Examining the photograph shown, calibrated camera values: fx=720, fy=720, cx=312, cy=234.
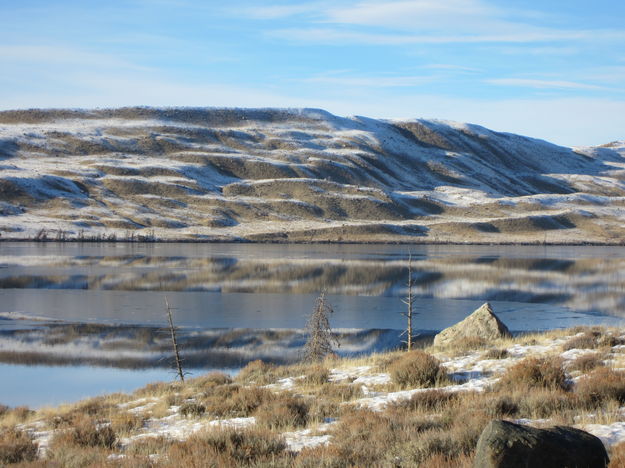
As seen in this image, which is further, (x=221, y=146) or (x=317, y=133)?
(x=317, y=133)

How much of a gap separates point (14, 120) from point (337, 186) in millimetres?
93255

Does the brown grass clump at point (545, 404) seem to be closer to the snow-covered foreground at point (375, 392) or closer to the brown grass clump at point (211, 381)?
the snow-covered foreground at point (375, 392)

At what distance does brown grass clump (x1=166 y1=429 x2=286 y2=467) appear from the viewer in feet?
22.5

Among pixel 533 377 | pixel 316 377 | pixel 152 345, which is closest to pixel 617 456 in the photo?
pixel 533 377

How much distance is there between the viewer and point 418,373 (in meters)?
11.5

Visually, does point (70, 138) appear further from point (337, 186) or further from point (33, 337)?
point (33, 337)

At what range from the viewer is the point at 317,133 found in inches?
7815

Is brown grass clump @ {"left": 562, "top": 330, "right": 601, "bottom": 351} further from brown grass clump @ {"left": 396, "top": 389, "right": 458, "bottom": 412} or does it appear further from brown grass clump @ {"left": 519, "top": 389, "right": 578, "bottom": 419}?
brown grass clump @ {"left": 519, "top": 389, "right": 578, "bottom": 419}

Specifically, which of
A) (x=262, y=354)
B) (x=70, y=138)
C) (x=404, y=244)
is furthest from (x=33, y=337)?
(x=70, y=138)

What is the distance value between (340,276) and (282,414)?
45.3 metres

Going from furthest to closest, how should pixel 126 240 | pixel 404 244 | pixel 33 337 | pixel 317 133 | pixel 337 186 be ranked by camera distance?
pixel 317 133, pixel 337 186, pixel 404 244, pixel 126 240, pixel 33 337

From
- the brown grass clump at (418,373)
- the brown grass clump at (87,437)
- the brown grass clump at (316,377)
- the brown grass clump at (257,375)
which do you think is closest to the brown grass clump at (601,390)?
the brown grass clump at (418,373)

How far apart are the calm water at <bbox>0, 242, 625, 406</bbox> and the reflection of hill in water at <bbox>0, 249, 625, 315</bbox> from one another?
0.10 m

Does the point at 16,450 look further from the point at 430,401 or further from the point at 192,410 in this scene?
the point at 430,401
